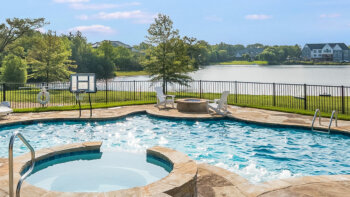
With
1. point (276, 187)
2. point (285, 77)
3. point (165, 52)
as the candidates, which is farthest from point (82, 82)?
point (285, 77)

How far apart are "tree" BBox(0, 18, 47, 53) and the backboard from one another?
1385 inches

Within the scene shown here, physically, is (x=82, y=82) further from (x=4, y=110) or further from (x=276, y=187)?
(x=276, y=187)

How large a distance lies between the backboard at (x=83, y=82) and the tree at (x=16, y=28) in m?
35.2

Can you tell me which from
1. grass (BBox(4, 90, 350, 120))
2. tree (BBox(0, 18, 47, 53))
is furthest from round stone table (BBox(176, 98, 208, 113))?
tree (BBox(0, 18, 47, 53))

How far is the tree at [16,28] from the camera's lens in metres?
41.8

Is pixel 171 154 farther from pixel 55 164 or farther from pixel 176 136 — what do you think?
pixel 176 136

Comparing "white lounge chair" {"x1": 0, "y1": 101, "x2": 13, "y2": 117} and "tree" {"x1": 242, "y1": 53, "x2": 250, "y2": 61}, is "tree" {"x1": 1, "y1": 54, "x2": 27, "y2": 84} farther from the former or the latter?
"tree" {"x1": 242, "y1": 53, "x2": 250, "y2": 61}

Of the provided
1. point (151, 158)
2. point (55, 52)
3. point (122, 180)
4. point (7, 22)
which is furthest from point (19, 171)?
point (7, 22)

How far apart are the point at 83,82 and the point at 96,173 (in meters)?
7.89

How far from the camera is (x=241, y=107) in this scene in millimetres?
14188

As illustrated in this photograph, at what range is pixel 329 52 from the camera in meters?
129

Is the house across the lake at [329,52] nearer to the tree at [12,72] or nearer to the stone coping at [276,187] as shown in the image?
the tree at [12,72]

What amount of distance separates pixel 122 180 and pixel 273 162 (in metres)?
3.70

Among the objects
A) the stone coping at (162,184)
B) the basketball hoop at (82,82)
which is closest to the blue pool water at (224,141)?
the stone coping at (162,184)
